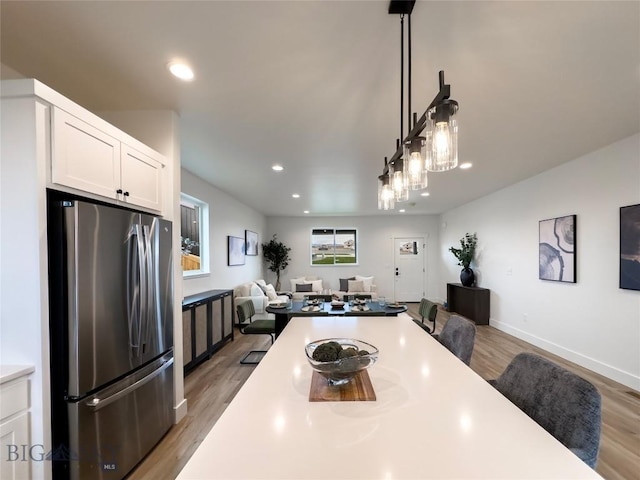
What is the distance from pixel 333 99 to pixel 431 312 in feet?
8.58

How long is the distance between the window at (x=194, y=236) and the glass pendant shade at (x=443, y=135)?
12.1 feet

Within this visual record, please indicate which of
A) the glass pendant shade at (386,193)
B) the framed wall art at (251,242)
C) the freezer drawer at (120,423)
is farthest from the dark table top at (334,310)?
the framed wall art at (251,242)

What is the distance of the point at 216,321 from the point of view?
163 inches

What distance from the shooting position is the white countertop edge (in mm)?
1225

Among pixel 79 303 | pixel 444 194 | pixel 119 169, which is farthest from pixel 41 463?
pixel 444 194

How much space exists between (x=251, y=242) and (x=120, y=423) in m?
5.26

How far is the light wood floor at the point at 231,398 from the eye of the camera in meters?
1.90

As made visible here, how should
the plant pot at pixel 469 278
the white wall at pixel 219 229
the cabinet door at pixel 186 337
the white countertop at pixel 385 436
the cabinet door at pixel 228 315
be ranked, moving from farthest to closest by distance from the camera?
the plant pot at pixel 469 278 → the cabinet door at pixel 228 315 → the white wall at pixel 219 229 → the cabinet door at pixel 186 337 → the white countertop at pixel 385 436

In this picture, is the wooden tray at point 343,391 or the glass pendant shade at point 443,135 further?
the glass pendant shade at point 443,135

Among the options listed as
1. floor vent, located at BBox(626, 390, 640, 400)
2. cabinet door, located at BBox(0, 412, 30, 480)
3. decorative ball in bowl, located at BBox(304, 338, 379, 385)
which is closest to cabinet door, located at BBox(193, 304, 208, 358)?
cabinet door, located at BBox(0, 412, 30, 480)

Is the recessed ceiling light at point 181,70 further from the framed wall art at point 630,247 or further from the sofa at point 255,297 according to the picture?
the framed wall art at point 630,247

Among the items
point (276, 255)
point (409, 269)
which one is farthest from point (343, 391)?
point (409, 269)

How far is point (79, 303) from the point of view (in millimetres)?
1458

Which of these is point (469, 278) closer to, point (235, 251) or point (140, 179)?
point (235, 251)
